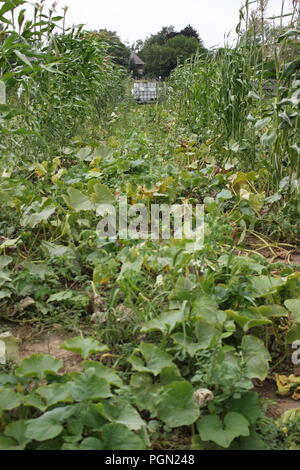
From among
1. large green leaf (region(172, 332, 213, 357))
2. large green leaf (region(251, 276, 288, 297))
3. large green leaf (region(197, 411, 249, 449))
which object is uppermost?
large green leaf (region(251, 276, 288, 297))

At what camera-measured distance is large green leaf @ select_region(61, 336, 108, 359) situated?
4.75 feet

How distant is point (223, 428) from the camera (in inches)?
49.9

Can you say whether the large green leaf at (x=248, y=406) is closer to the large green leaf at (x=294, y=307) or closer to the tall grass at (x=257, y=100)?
the large green leaf at (x=294, y=307)

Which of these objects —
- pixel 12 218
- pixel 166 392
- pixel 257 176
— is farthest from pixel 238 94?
pixel 166 392

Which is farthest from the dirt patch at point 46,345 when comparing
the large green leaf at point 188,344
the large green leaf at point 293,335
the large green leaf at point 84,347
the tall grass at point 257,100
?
the tall grass at point 257,100

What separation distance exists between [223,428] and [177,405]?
0.43ft

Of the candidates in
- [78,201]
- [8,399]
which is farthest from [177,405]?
[78,201]

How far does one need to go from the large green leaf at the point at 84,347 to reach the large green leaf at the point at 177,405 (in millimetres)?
246

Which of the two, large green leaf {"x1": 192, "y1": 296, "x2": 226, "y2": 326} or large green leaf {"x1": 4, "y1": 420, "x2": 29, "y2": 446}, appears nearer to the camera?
large green leaf {"x1": 4, "y1": 420, "x2": 29, "y2": 446}

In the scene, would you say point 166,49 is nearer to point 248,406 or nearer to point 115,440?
point 248,406

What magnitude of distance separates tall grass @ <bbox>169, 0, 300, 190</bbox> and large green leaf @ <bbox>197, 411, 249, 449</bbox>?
162 centimetres

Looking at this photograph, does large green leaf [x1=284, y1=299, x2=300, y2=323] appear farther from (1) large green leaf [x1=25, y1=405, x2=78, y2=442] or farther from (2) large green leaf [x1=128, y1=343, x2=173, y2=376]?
(1) large green leaf [x1=25, y1=405, x2=78, y2=442]

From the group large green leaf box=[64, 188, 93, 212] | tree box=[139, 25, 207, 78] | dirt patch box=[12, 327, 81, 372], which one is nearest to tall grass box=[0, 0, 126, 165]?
large green leaf box=[64, 188, 93, 212]

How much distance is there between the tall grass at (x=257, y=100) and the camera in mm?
2740
